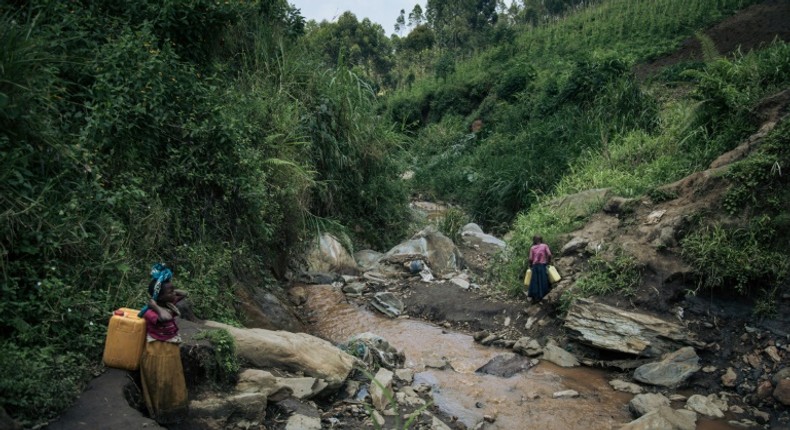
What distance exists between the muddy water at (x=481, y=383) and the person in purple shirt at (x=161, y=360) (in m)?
2.66

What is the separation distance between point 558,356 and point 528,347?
1.35 ft

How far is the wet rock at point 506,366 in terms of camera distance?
6.16 metres

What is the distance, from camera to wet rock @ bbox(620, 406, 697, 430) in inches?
172

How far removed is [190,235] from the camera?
5.60m

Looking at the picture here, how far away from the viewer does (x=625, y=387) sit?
5.68 meters

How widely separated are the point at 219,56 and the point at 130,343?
19.1 ft

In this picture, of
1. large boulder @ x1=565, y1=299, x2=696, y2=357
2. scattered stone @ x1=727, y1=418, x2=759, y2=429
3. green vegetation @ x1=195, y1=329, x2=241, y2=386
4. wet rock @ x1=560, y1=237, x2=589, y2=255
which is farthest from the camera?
wet rock @ x1=560, y1=237, x2=589, y2=255

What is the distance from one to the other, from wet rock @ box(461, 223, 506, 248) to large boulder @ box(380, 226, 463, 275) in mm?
1162

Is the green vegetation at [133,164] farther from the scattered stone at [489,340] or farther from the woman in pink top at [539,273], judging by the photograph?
the woman in pink top at [539,273]

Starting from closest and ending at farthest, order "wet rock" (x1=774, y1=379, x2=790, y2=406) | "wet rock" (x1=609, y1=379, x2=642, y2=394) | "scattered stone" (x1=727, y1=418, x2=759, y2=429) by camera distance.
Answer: "scattered stone" (x1=727, y1=418, x2=759, y2=429) → "wet rock" (x1=774, y1=379, x2=790, y2=406) → "wet rock" (x1=609, y1=379, x2=642, y2=394)

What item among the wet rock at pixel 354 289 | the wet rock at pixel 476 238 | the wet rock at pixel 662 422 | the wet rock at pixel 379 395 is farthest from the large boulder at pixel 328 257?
the wet rock at pixel 662 422

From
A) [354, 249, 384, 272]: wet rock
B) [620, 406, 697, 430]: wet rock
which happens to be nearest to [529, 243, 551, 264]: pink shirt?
[620, 406, 697, 430]: wet rock

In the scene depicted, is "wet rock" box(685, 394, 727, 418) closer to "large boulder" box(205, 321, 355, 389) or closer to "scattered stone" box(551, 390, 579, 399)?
"scattered stone" box(551, 390, 579, 399)

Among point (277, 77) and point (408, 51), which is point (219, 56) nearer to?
point (277, 77)
